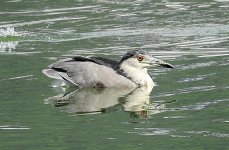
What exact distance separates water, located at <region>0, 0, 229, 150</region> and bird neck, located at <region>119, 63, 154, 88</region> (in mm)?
266

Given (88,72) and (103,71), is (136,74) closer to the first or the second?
(103,71)

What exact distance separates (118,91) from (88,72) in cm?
69

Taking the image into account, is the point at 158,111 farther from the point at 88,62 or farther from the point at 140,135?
the point at 88,62

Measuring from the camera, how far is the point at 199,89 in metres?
16.9

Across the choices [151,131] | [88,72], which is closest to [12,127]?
[151,131]

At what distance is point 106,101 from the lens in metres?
16.9

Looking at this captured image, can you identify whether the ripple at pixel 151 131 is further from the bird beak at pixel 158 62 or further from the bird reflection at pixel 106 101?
the bird beak at pixel 158 62

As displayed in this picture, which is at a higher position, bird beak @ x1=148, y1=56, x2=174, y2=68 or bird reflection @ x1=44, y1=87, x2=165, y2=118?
bird beak @ x1=148, y1=56, x2=174, y2=68

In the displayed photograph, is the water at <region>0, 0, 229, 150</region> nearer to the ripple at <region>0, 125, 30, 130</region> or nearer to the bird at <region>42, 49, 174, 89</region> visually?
the ripple at <region>0, 125, 30, 130</region>

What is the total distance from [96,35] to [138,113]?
8.96 metres

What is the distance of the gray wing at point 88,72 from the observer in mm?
18266

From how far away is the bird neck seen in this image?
18.6 m

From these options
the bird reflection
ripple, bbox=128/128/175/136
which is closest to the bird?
the bird reflection

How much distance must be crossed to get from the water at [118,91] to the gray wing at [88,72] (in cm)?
27
